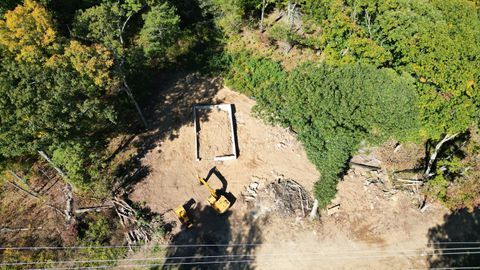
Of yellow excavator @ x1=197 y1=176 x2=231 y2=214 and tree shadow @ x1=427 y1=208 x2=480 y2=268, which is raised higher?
yellow excavator @ x1=197 y1=176 x2=231 y2=214

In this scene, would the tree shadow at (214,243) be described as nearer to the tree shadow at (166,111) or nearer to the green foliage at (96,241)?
the green foliage at (96,241)

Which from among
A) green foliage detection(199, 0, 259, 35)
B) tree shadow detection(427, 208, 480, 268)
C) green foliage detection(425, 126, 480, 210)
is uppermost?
green foliage detection(199, 0, 259, 35)

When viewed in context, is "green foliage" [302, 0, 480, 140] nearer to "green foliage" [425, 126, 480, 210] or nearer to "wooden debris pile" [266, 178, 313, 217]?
"green foliage" [425, 126, 480, 210]

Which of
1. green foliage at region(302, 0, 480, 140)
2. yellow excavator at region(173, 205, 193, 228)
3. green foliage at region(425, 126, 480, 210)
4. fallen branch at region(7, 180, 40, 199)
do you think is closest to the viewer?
green foliage at region(302, 0, 480, 140)

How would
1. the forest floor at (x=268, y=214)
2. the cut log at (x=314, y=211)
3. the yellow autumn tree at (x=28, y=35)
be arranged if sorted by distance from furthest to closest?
the cut log at (x=314, y=211) → the forest floor at (x=268, y=214) → the yellow autumn tree at (x=28, y=35)

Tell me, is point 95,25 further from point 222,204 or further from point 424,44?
point 424,44

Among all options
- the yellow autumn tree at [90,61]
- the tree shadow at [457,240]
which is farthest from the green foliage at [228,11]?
the tree shadow at [457,240]

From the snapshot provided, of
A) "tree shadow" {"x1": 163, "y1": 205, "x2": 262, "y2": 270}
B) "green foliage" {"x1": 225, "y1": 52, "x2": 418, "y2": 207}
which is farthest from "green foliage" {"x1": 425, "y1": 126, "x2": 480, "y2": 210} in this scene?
"tree shadow" {"x1": 163, "y1": 205, "x2": 262, "y2": 270}
